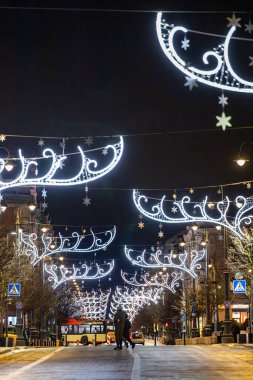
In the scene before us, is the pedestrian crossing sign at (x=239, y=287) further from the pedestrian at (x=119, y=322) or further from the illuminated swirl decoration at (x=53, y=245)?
the pedestrian at (x=119, y=322)

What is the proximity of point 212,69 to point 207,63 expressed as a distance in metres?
0.17

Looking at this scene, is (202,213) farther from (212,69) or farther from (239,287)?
(212,69)

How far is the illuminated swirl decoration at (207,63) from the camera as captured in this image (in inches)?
703

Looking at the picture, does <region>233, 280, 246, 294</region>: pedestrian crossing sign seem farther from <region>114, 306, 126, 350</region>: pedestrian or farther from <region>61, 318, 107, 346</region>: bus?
<region>61, 318, 107, 346</region>: bus

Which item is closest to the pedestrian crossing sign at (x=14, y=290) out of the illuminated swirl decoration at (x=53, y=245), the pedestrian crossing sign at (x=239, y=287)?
the illuminated swirl decoration at (x=53, y=245)

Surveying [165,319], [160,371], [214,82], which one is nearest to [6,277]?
[160,371]

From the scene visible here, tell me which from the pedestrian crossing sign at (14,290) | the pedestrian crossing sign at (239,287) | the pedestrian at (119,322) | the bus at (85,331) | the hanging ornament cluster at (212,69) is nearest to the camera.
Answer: the hanging ornament cluster at (212,69)

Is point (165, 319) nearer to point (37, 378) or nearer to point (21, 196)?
point (21, 196)

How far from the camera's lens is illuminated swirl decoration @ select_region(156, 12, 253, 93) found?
17844 mm

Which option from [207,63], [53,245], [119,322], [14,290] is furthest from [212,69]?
[53,245]

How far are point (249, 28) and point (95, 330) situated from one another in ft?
269

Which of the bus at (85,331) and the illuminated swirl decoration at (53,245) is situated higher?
the illuminated swirl decoration at (53,245)

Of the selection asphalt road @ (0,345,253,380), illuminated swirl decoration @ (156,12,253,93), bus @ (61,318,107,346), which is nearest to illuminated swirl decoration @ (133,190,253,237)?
asphalt road @ (0,345,253,380)

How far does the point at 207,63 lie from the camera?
1877 centimetres
